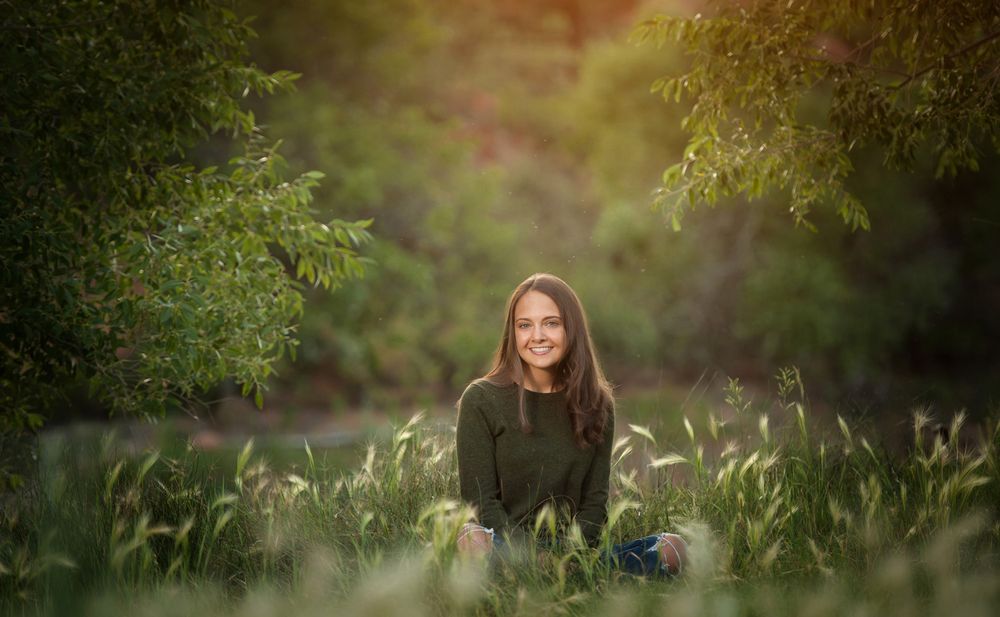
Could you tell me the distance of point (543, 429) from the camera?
4379 millimetres

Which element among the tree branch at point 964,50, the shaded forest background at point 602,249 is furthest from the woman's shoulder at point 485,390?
the shaded forest background at point 602,249

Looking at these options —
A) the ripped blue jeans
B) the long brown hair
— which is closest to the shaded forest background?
the long brown hair

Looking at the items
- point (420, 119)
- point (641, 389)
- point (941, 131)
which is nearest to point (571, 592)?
point (941, 131)

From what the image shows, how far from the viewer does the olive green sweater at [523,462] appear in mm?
4277

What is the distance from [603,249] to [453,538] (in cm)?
1721

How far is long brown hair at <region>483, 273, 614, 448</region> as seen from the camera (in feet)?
14.3

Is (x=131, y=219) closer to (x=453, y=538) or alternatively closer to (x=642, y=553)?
(x=453, y=538)

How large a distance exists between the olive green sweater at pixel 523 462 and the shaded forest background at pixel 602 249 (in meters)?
11.1

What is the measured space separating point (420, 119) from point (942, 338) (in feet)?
33.7

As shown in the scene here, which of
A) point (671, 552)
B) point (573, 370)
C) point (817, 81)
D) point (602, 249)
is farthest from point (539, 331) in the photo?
point (602, 249)

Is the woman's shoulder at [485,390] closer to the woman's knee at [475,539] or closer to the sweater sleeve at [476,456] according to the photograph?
the sweater sleeve at [476,456]

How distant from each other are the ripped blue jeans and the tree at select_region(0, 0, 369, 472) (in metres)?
1.92

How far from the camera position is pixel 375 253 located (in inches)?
650

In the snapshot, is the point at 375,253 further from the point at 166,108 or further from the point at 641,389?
the point at 166,108
